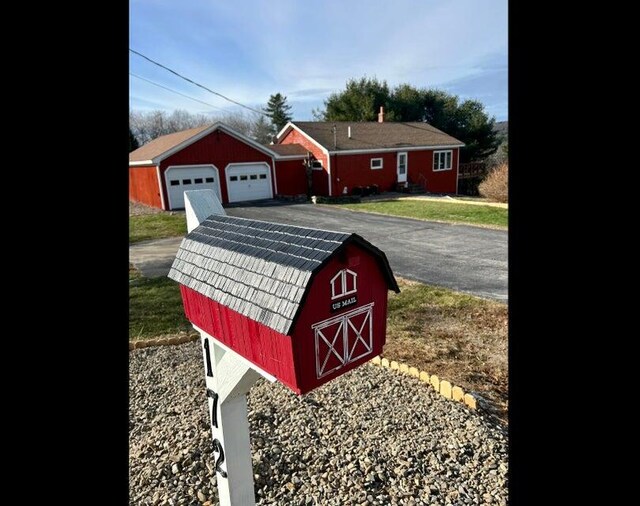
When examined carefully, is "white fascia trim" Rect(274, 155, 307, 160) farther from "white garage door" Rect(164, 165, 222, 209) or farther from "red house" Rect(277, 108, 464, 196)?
"white garage door" Rect(164, 165, 222, 209)

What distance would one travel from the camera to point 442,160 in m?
27.9

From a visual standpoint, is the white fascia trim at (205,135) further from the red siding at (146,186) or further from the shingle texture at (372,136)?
the shingle texture at (372,136)

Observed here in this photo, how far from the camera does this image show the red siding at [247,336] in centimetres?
178

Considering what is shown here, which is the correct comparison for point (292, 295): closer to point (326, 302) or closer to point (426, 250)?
point (326, 302)

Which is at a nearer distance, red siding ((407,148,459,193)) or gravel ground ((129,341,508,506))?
gravel ground ((129,341,508,506))

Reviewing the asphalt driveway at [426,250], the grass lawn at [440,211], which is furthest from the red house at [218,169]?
the asphalt driveway at [426,250]

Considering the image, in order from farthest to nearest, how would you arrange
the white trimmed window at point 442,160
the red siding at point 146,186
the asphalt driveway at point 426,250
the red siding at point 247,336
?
the white trimmed window at point 442,160 → the red siding at point 146,186 → the asphalt driveway at point 426,250 → the red siding at point 247,336

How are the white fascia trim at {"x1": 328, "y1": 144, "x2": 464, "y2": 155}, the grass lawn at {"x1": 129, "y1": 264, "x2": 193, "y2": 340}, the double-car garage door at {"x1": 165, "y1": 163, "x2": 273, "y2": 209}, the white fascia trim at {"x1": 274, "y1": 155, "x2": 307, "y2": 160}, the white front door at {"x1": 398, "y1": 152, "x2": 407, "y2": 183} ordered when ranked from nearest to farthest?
the grass lawn at {"x1": 129, "y1": 264, "x2": 193, "y2": 340}
the double-car garage door at {"x1": 165, "y1": 163, "x2": 273, "y2": 209}
the white fascia trim at {"x1": 328, "y1": 144, "x2": 464, "y2": 155}
the white fascia trim at {"x1": 274, "y1": 155, "x2": 307, "y2": 160}
the white front door at {"x1": 398, "y1": 152, "x2": 407, "y2": 183}

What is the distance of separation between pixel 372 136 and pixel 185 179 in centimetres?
1194

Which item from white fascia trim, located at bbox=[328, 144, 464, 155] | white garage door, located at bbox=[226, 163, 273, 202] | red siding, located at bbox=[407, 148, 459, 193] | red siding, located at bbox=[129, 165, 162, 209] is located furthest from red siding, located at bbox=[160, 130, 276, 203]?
red siding, located at bbox=[407, 148, 459, 193]

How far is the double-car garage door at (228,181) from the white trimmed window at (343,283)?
63.8ft

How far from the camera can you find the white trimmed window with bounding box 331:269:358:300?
184 cm

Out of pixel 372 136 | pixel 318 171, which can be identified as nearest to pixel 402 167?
pixel 372 136
